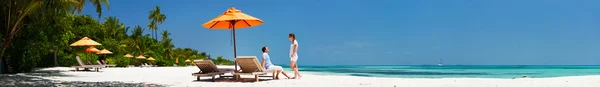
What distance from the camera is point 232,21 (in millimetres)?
10430

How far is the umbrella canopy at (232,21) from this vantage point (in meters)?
9.40

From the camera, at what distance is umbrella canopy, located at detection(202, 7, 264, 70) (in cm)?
940

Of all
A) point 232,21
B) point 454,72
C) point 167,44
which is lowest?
point 454,72

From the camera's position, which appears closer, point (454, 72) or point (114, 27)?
point (454, 72)

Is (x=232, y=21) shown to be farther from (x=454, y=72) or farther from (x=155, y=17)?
(x=155, y=17)

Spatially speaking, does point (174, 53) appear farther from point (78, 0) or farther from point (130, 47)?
point (78, 0)

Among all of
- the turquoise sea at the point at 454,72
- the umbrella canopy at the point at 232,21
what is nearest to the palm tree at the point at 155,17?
the turquoise sea at the point at 454,72

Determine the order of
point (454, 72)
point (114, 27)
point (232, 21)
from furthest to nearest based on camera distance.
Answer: point (114, 27), point (454, 72), point (232, 21)

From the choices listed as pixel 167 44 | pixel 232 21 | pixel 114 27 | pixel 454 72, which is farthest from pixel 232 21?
pixel 167 44

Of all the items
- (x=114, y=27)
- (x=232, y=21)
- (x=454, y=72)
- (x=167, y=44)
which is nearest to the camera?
(x=232, y=21)

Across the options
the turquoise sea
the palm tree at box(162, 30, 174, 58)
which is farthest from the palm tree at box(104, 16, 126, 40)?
the turquoise sea

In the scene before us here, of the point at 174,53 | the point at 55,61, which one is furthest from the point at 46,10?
the point at 174,53

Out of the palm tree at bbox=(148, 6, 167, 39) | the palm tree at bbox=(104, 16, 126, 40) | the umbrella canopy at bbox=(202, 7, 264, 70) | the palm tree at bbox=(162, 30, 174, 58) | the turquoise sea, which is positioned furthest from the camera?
the palm tree at bbox=(148, 6, 167, 39)

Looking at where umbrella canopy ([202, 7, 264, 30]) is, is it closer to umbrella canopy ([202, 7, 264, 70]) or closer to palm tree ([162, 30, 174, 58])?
umbrella canopy ([202, 7, 264, 70])
